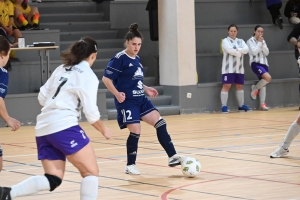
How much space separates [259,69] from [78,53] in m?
10.1

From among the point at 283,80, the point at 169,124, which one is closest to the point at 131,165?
the point at 169,124

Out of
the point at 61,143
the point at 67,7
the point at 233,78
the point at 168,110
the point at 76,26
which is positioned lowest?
the point at 168,110

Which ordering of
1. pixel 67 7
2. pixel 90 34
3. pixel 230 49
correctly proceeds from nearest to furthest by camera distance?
pixel 230 49, pixel 90 34, pixel 67 7

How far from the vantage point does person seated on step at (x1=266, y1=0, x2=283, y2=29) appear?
16203 mm

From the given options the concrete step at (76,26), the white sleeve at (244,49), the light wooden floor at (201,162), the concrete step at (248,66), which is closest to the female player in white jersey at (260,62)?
the white sleeve at (244,49)

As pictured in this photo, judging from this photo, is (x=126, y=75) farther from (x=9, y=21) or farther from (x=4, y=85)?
(x=9, y=21)

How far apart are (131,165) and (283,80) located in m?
8.93

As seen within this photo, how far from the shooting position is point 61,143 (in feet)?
16.4

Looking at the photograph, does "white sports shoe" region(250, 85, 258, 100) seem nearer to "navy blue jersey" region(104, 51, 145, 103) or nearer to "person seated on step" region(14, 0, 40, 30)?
"person seated on step" region(14, 0, 40, 30)

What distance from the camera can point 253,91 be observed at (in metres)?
15.2

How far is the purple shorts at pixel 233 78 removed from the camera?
14.6 m

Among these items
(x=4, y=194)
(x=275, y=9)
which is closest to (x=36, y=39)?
(x=275, y=9)

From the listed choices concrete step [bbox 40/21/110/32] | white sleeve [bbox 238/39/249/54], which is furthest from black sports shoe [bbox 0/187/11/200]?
concrete step [bbox 40/21/110/32]

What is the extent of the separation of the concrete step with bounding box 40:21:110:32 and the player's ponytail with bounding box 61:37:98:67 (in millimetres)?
11158
